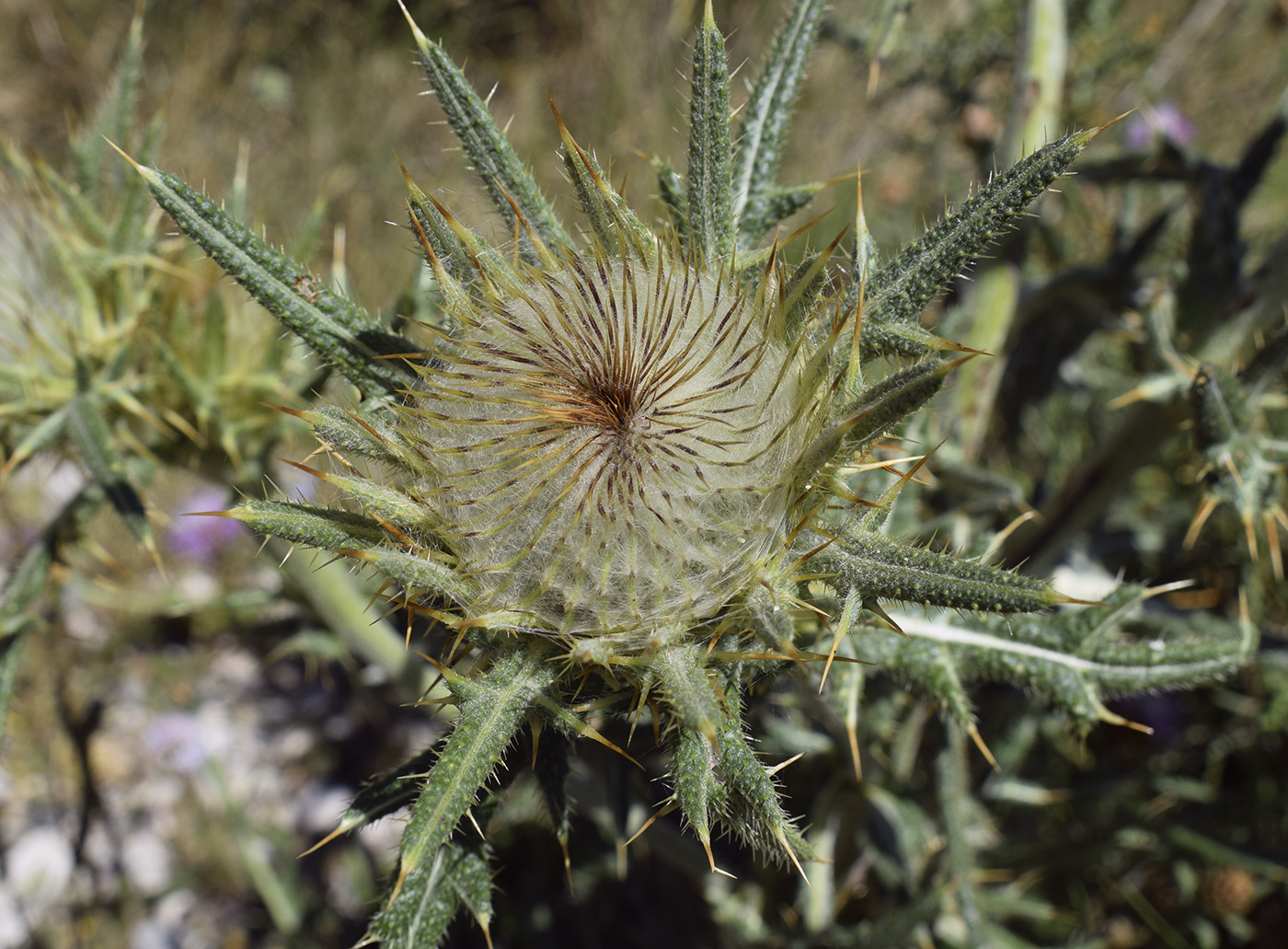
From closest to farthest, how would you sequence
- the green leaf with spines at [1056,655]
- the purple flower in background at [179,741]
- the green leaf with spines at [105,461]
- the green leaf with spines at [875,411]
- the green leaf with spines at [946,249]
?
1. the green leaf with spines at [875,411]
2. the green leaf with spines at [946,249]
3. the green leaf with spines at [1056,655]
4. the green leaf with spines at [105,461]
5. the purple flower in background at [179,741]

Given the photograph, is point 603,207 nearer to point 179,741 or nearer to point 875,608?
point 875,608

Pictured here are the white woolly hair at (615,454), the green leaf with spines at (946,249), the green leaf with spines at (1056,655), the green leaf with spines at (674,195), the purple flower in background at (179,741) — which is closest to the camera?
the green leaf with spines at (946,249)

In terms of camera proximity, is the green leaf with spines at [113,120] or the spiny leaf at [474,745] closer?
the spiny leaf at [474,745]

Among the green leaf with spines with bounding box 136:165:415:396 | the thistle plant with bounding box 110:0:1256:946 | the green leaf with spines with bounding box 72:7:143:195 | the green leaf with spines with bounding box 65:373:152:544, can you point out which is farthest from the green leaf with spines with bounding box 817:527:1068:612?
the green leaf with spines with bounding box 72:7:143:195

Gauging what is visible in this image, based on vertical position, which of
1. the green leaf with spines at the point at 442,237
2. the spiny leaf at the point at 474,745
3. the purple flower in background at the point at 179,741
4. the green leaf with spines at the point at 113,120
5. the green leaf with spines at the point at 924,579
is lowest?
the purple flower in background at the point at 179,741

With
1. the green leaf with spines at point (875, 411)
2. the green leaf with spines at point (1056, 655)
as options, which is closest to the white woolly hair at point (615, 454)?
the green leaf with spines at point (875, 411)

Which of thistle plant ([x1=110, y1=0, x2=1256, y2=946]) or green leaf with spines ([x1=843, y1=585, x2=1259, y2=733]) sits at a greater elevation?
Result: thistle plant ([x1=110, y1=0, x2=1256, y2=946])

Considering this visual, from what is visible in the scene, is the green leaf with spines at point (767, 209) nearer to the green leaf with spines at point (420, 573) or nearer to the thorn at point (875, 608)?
the thorn at point (875, 608)

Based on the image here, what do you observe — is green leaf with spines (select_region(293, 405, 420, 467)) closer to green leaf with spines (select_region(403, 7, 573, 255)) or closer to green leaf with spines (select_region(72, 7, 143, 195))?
green leaf with spines (select_region(403, 7, 573, 255))
